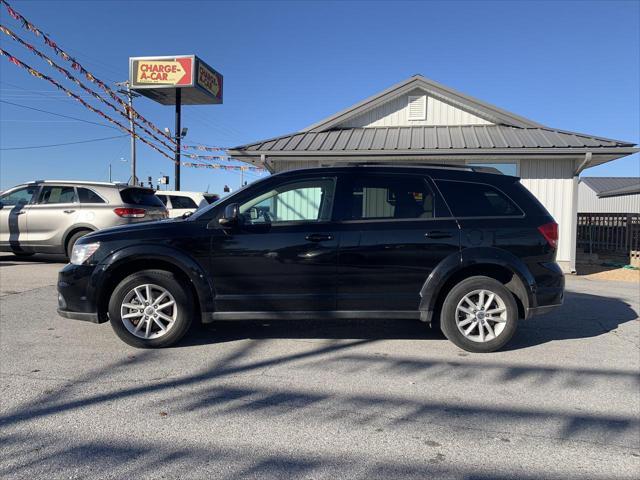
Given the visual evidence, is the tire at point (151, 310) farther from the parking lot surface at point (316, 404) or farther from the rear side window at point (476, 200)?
the rear side window at point (476, 200)

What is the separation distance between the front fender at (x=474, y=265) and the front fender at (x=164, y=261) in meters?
2.10

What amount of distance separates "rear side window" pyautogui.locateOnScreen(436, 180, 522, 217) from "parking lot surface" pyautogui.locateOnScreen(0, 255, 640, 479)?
1.40 meters

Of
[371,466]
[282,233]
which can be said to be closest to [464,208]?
[282,233]

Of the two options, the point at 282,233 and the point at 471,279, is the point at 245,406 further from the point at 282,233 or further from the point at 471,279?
the point at 471,279

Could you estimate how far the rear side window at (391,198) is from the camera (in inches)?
180

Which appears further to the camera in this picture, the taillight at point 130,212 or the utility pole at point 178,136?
the utility pole at point 178,136

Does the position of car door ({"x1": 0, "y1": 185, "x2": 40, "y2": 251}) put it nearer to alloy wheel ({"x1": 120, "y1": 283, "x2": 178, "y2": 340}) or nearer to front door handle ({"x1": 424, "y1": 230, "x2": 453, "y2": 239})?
alloy wheel ({"x1": 120, "y1": 283, "x2": 178, "y2": 340})

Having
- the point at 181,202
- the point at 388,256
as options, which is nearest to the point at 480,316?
the point at 388,256

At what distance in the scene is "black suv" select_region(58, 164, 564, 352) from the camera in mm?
4402

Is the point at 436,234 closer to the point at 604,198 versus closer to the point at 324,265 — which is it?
the point at 324,265

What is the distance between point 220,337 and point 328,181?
203cm

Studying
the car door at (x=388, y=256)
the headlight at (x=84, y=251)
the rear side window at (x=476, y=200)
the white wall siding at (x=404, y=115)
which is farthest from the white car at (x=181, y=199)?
the rear side window at (x=476, y=200)

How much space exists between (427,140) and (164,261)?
25.4ft

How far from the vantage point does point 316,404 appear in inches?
132
